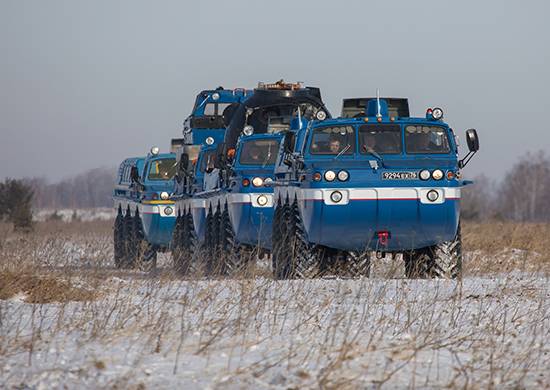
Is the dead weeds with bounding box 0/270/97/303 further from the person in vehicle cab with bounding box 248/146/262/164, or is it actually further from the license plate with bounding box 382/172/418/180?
the person in vehicle cab with bounding box 248/146/262/164

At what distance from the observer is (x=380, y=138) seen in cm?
2025

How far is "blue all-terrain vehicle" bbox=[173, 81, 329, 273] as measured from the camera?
79.4ft

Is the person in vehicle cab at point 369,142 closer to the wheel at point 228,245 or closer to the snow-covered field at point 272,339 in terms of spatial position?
the snow-covered field at point 272,339

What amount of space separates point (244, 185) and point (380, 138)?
4577mm

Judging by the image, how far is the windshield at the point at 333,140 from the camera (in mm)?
20125

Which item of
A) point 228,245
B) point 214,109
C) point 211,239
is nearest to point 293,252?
point 228,245

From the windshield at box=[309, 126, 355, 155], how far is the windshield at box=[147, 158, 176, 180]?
1395 cm

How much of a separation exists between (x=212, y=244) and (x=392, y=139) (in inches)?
294

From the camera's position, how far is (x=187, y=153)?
31406 millimetres

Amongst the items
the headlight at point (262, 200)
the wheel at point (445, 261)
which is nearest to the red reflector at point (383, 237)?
the wheel at point (445, 261)

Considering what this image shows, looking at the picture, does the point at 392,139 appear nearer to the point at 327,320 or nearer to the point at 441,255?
the point at 441,255

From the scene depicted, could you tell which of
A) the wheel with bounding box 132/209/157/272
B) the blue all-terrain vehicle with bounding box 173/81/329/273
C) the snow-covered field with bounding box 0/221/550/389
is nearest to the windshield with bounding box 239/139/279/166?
the blue all-terrain vehicle with bounding box 173/81/329/273

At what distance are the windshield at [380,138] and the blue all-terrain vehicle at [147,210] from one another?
440 inches

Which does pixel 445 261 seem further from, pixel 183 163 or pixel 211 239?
pixel 183 163
